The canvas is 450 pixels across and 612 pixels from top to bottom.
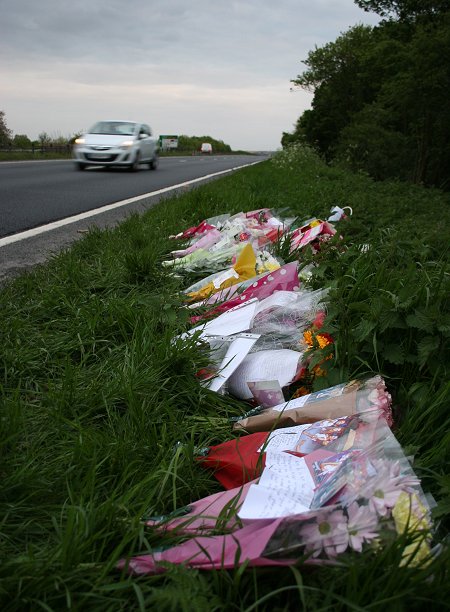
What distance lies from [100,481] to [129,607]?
46cm

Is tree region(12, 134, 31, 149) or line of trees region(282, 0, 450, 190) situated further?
tree region(12, 134, 31, 149)

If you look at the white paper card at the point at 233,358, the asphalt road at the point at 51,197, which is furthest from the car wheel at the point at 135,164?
the white paper card at the point at 233,358

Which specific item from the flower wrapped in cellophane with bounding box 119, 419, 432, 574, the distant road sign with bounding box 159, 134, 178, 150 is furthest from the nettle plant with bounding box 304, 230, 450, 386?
the distant road sign with bounding box 159, 134, 178, 150

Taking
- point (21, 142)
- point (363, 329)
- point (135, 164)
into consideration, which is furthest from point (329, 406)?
point (21, 142)

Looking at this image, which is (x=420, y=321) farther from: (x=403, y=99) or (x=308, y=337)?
(x=403, y=99)

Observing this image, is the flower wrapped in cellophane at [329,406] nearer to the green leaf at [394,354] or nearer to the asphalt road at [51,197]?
the green leaf at [394,354]

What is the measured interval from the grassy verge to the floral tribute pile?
0.17 ft

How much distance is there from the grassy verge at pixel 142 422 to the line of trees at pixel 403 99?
53.9 feet

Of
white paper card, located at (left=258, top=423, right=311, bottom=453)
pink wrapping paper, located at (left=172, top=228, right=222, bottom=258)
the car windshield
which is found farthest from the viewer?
the car windshield

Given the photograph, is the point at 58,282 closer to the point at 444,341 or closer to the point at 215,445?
the point at 215,445

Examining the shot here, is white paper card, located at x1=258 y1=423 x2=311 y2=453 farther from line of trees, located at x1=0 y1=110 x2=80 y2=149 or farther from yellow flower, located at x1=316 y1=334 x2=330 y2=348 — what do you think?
line of trees, located at x1=0 y1=110 x2=80 y2=149

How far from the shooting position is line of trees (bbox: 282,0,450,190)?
73.2 ft

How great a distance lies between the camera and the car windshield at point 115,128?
17.7 m

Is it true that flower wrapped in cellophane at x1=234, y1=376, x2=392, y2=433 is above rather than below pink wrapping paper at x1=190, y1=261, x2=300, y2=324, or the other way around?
below
